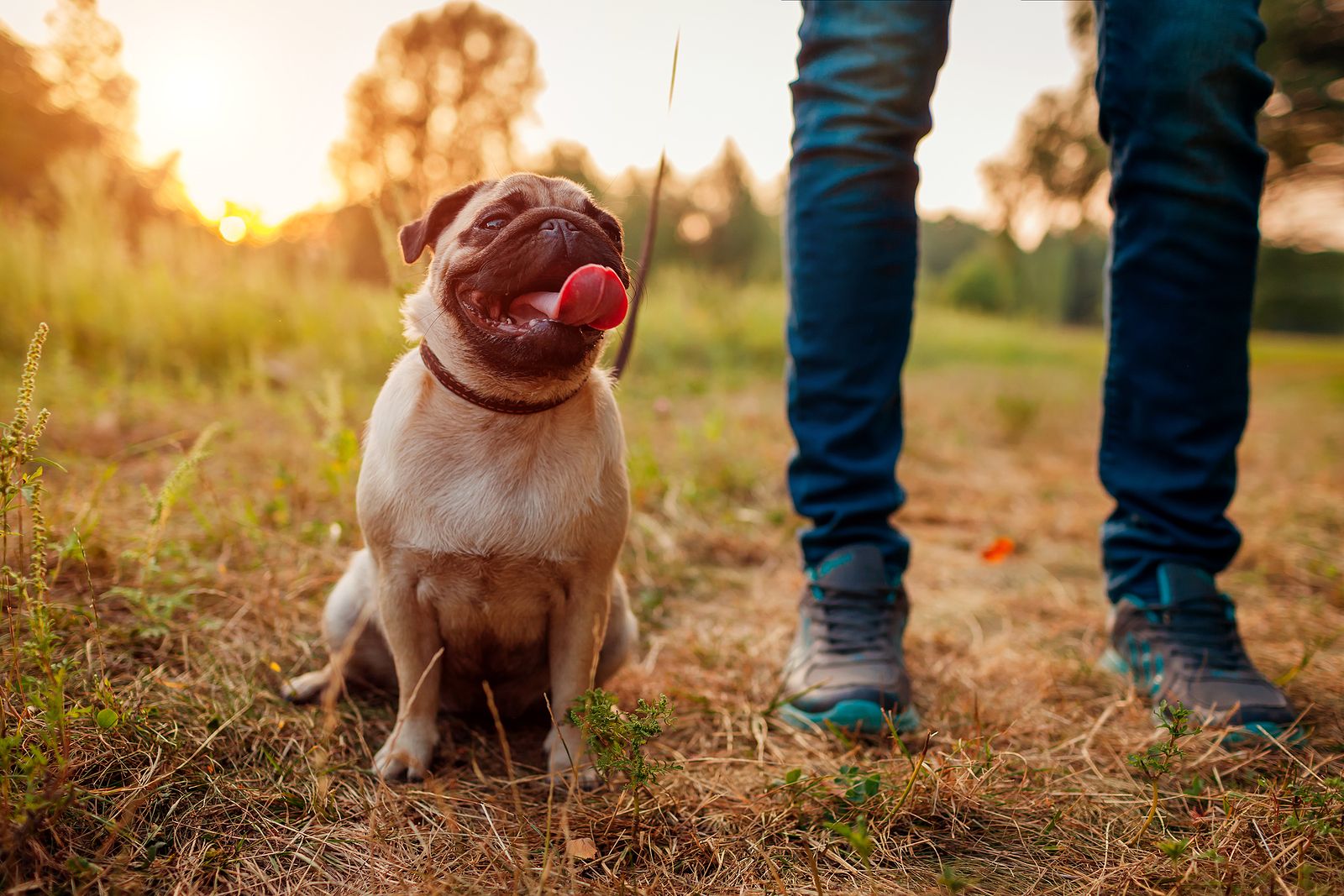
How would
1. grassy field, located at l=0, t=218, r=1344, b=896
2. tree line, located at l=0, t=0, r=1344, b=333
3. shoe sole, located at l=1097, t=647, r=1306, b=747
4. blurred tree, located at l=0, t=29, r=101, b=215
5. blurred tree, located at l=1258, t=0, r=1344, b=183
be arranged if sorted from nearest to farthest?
grassy field, located at l=0, t=218, r=1344, b=896
shoe sole, located at l=1097, t=647, r=1306, b=747
tree line, located at l=0, t=0, r=1344, b=333
blurred tree, located at l=1258, t=0, r=1344, b=183
blurred tree, located at l=0, t=29, r=101, b=215

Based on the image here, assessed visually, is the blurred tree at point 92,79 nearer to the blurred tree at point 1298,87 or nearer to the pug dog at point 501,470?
the pug dog at point 501,470

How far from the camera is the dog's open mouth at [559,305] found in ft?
4.43

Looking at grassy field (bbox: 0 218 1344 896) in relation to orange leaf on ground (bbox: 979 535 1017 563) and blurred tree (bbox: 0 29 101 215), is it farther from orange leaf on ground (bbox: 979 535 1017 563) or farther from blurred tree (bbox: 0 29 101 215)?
blurred tree (bbox: 0 29 101 215)

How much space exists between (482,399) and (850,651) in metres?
1.02

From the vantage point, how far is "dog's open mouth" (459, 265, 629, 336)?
135cm

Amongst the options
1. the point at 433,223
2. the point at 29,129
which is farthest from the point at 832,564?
the point at 29,129

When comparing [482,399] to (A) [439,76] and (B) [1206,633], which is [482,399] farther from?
(A) [439,76]

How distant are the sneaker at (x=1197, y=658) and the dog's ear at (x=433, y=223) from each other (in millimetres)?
1853

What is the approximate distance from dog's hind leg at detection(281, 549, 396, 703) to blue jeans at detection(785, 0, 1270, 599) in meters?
1.06

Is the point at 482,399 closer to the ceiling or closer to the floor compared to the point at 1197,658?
closer to the ceiling

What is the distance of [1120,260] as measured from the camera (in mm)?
1899

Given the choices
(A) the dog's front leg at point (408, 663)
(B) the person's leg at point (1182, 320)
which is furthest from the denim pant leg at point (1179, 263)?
(A) the dog's front leg at point (408, 663)

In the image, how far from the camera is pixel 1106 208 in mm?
2053

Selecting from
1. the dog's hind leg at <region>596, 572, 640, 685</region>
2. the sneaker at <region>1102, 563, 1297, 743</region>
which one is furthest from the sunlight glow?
the sneaker at <region>1102, 563, 1297, 743</region>
